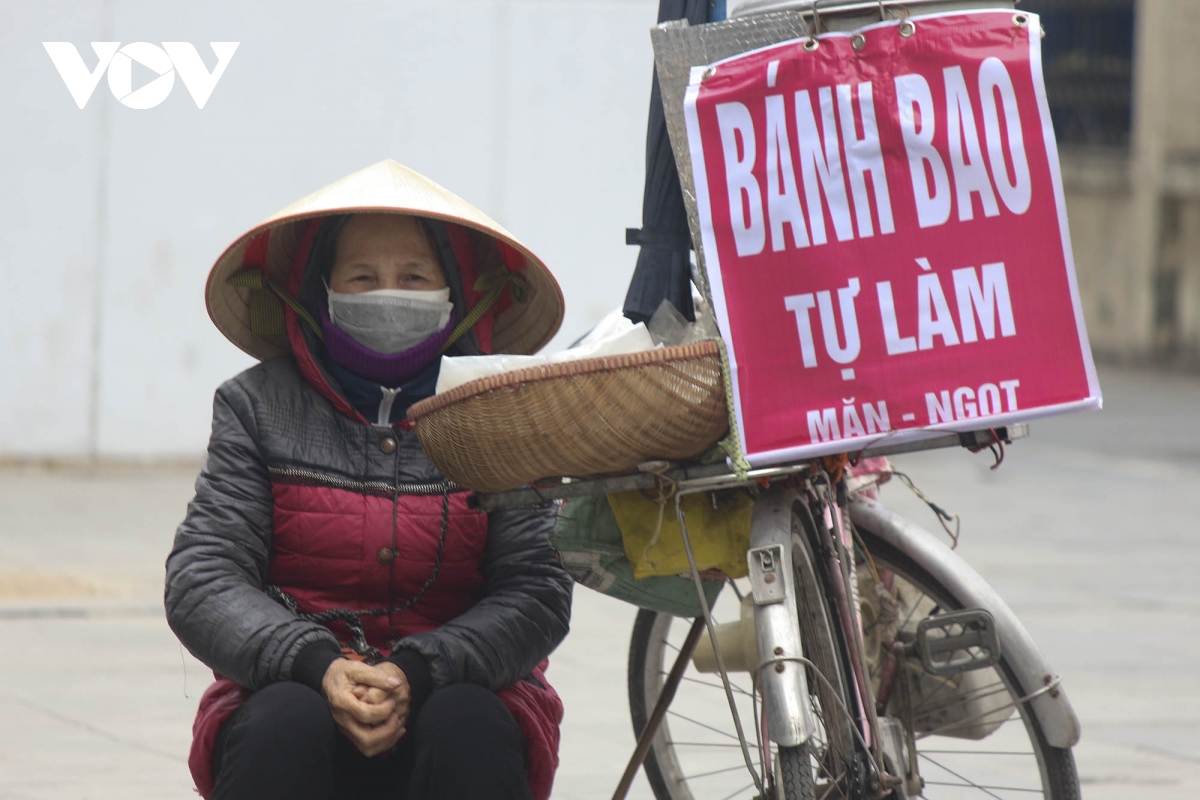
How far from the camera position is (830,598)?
300 cm

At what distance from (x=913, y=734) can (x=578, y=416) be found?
1212mm

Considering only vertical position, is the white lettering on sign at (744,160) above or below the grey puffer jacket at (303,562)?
above

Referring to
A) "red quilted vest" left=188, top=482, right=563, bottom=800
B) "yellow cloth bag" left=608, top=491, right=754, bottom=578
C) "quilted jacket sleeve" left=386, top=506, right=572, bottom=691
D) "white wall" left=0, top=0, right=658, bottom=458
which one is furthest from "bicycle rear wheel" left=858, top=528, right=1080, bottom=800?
"white wall" left=0, top=0, right=658, bottom=458

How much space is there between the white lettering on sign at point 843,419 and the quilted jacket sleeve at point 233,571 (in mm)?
866

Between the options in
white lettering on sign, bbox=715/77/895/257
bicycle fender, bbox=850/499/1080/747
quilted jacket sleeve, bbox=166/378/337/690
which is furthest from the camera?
bicycle fender, bbox=850/499/1080/747

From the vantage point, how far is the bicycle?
2.67m

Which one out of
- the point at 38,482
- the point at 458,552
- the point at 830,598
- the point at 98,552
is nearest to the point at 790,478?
the point at 830,598

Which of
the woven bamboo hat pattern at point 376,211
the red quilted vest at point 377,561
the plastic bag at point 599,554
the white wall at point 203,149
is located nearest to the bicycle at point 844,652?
the plastic bag at point 599,554

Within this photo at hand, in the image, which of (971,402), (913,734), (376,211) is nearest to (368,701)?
(376,211)

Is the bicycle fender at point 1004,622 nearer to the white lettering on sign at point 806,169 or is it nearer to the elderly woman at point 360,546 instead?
the elderly woman at point 360,546

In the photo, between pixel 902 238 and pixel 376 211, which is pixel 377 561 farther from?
pixel 902 238

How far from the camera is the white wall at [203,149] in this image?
9.59 meters

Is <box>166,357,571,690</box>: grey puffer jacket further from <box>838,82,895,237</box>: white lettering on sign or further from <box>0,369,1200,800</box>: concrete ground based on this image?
<box>0,369,1200,800</box>: concrete ground

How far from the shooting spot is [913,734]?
333 cm
